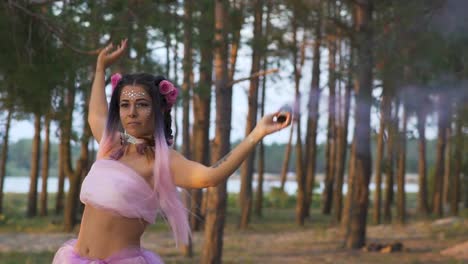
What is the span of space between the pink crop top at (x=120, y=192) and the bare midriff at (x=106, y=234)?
0.13ft

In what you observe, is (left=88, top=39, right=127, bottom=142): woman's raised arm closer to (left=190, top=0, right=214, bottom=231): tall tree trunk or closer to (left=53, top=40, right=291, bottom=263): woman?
(left=53, top=40, right=291, bottom=263): woman

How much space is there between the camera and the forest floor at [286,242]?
16.2 metres

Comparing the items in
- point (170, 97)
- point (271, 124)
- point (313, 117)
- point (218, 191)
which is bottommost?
point (218, 191)

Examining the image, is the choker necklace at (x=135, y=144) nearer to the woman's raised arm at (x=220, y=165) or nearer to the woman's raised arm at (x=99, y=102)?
the woman's raised arm at (x=220, y=165)

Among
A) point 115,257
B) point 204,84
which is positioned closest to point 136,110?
point 115,257

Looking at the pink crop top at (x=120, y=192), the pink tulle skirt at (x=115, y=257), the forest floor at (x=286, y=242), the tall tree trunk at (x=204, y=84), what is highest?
the tall tree trunk at (x=204, y=84)

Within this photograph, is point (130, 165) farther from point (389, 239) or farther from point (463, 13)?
point (389, 239)

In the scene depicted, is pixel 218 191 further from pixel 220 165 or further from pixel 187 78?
pixel 220 165

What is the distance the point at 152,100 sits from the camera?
13.1 feet

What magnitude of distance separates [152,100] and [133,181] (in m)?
0.38

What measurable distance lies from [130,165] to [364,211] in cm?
1436

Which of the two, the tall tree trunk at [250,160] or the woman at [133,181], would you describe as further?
the tall tree trunk at [250,160]

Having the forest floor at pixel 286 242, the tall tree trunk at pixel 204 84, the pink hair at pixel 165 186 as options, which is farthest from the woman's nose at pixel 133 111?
the forest floor at pixel 286 242

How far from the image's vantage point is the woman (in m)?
3.86
